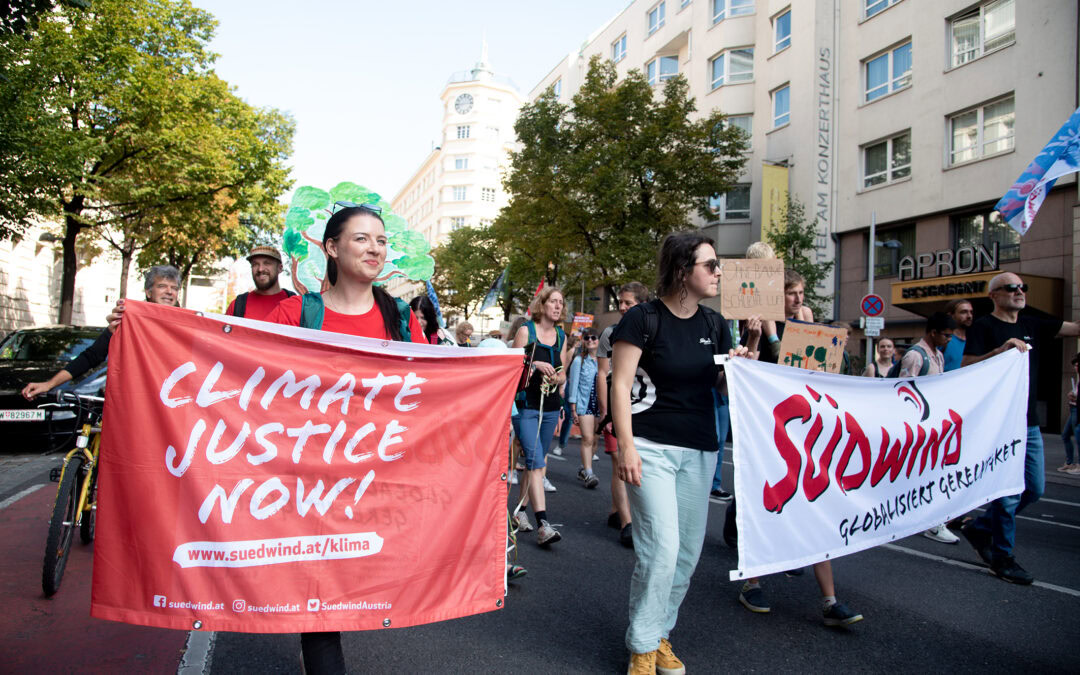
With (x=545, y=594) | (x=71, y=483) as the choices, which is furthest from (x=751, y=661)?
(x=71, y=483)

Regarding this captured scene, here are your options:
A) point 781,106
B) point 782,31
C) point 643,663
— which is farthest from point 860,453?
point 782,31

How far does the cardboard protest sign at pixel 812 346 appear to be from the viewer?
441cm

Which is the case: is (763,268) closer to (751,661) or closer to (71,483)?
(751,661)

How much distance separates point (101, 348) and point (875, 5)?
25.2 m

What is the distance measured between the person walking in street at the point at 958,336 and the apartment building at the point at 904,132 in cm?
1141

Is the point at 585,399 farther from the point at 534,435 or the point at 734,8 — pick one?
the point at 734,8

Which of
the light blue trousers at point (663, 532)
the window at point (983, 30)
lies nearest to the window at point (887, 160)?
the window at point (983, 30)

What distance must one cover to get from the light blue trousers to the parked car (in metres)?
7.03

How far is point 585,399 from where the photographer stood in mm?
9727

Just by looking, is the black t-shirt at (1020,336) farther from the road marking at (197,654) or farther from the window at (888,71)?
the window at (888,71)

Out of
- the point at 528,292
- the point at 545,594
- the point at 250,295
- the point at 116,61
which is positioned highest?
the point at 116,61

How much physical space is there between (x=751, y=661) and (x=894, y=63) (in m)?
23.5

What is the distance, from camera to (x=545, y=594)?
455 cm

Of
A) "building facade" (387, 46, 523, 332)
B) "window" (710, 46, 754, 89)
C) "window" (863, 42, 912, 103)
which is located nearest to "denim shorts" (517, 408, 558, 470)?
"window" (863, 42, 912, 103)
